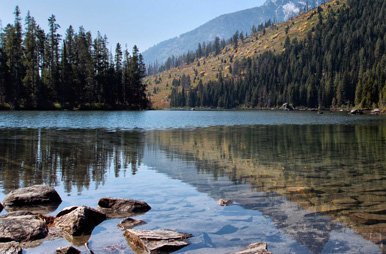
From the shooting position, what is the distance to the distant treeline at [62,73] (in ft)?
335

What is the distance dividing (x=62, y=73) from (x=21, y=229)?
11815 cm

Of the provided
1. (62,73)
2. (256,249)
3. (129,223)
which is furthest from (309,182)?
(62,73)

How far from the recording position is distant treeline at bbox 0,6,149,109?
10219cm

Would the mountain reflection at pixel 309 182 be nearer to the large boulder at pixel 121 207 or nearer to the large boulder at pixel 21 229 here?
the large boulder at pixel 121 207

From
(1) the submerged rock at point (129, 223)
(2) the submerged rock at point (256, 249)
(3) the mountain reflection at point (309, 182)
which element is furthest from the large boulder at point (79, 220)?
(3) the mountain reflection at point (309, 182)

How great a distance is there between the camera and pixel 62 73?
117m

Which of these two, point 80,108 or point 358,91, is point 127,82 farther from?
point 358,91

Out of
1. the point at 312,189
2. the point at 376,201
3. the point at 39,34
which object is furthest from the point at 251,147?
the point at 39,34

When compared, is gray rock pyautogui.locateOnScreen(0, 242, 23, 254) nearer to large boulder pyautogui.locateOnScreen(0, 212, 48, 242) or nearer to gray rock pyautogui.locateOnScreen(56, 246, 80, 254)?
large boulder pyautogui.locateOnScreen(0, 212, 48, 242)

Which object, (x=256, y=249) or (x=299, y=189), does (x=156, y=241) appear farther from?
(x=299, y=189)

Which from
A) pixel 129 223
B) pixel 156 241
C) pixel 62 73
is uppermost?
pixel 62 73

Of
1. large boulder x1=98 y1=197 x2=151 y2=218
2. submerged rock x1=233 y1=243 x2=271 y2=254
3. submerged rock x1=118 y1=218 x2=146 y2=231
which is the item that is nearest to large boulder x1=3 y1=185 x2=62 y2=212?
large boulder x1=98 y1=197 x2=151 y2=218

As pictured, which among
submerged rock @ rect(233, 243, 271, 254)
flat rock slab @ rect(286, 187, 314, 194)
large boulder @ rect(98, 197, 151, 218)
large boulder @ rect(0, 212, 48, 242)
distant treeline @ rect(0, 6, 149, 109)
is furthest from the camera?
distant treeline @ rect(0, 6, 149, 109)

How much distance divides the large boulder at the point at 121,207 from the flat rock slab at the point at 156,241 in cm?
223
